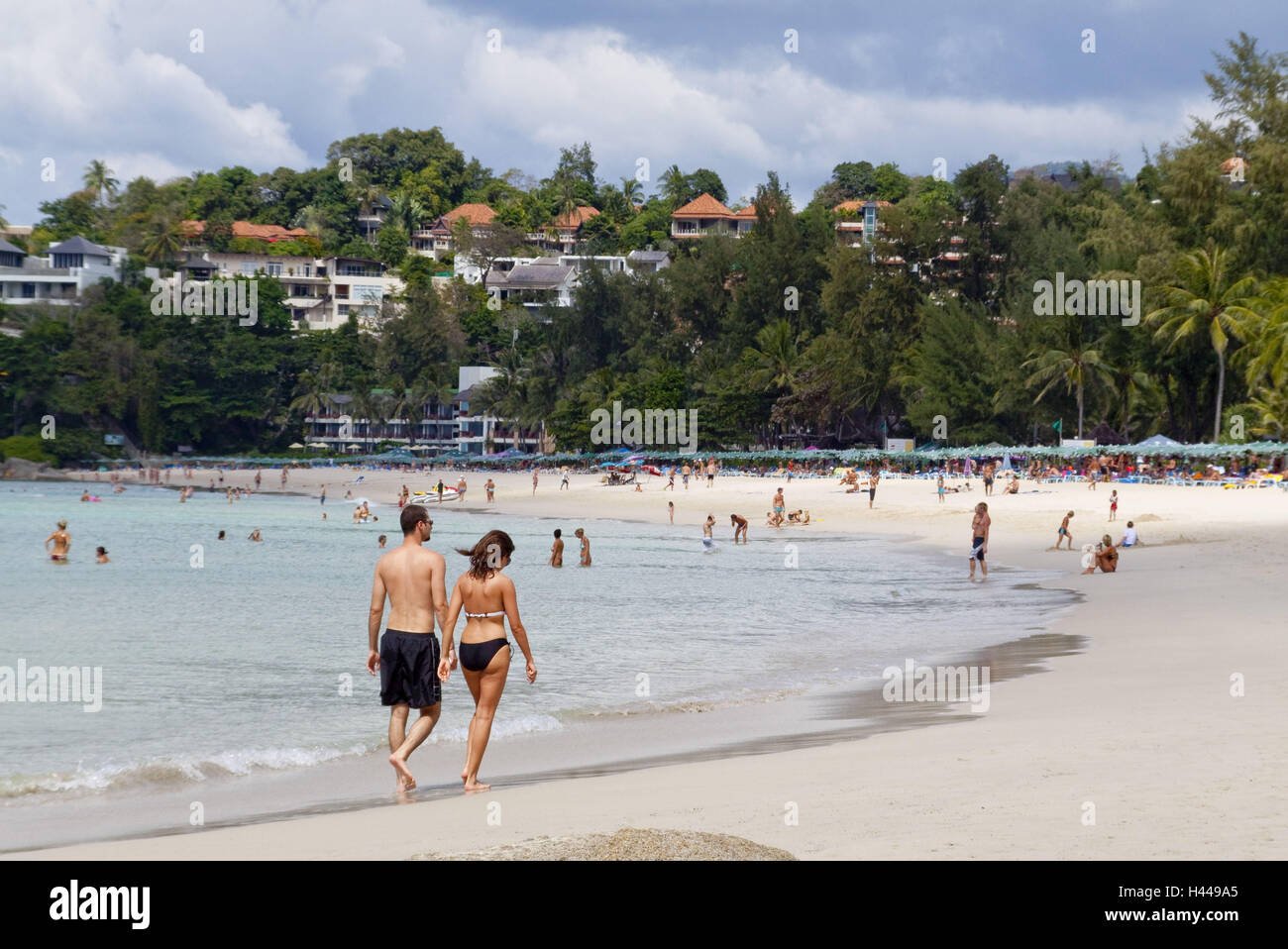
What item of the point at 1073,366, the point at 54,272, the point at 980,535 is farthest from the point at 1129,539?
the point at 54,272

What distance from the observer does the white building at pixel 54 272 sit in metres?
104

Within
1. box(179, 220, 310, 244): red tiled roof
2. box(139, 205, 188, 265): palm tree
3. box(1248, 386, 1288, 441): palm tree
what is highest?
box(179, 220, 310, 244): red tiled roof

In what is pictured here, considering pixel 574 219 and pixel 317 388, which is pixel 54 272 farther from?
pixel 574 219

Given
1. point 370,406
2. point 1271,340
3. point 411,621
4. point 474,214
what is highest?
point 474,214

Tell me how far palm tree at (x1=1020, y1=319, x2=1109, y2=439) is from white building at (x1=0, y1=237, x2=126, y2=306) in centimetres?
7636

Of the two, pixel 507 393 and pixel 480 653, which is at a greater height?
pixel 507 393

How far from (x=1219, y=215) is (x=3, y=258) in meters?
92.2

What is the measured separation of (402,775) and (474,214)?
435 feet

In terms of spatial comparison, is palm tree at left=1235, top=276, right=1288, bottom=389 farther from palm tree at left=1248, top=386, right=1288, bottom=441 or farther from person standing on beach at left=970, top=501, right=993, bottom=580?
person standing on beach at left=970, top=501, right=993, bottom=580

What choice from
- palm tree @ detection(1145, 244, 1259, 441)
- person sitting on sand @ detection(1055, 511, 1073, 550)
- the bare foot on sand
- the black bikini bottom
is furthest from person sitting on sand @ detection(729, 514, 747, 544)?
the black bikini bottom

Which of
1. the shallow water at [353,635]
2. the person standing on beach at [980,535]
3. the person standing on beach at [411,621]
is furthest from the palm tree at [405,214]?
the person standing on beach at [411,621]

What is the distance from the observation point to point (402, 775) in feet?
26.2

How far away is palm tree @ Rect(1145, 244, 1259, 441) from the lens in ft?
161

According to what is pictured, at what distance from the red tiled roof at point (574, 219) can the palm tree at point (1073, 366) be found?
8050cm
